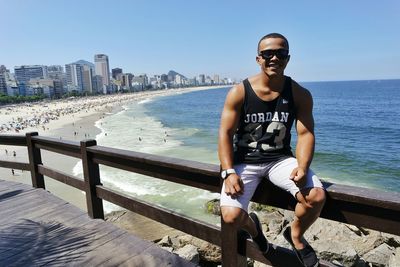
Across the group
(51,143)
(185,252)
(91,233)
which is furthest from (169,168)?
(185,252)

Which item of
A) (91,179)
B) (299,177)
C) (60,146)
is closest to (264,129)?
(299,177)

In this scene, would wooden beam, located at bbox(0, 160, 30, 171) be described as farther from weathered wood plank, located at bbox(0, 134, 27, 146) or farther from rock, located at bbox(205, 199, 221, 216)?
rock, located at bbox(205, 199, 221, 216)

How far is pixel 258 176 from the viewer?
2188 mm

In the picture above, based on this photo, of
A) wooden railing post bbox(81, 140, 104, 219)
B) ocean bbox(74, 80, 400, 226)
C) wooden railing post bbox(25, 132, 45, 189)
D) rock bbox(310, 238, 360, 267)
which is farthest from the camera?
ocean bbox(74, 80, 400, 226)

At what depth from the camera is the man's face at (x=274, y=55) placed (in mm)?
2137

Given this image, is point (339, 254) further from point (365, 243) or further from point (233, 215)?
point (233, 215)

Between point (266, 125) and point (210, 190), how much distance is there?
2.21 feet

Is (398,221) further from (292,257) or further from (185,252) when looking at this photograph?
(185,252)

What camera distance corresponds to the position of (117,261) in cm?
286

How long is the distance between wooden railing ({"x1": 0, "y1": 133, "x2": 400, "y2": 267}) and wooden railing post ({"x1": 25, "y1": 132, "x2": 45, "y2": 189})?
1.09 ft

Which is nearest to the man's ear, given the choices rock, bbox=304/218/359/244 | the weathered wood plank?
the weathered wood plank

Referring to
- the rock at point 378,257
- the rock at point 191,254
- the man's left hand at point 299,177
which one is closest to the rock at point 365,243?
the rock at point 378,257

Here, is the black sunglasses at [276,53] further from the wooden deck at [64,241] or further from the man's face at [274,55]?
the wooden deck at [64,241]

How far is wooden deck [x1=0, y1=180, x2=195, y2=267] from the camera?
9.48 ft
